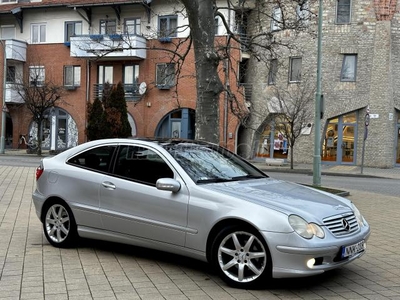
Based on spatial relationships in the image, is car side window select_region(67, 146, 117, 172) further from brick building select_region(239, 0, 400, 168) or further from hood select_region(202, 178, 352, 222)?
brick building select_region(239, 0, 400, 168)

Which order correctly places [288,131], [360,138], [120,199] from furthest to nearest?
[360,138] → [288,131] → [120,199]

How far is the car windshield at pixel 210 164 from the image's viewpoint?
570 centimetres

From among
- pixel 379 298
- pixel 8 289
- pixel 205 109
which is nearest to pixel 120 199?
pixel 8 289

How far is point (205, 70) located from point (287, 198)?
5887 millimetres

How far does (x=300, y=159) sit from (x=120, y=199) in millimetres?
24555

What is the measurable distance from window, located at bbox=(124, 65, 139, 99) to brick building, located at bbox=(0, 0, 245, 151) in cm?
7

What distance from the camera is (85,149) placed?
661 centimetres

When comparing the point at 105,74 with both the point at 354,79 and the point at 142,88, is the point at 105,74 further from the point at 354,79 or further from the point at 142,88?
the point at 354,79

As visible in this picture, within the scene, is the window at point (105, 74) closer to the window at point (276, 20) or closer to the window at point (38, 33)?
the window at point (38, 33)

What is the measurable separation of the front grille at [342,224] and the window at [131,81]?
29.3 meters

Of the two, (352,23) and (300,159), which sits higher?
(352,23)

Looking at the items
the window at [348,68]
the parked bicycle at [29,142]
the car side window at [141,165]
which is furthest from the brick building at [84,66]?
the car side window at [141,165]

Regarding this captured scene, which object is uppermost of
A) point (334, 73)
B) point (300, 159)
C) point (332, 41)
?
point (332, 41)

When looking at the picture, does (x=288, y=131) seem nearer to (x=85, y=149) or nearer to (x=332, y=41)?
(x=332, y=41)
